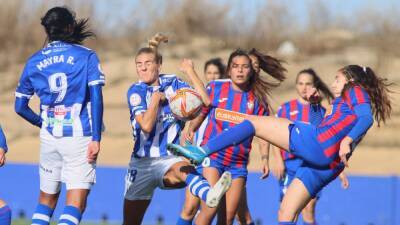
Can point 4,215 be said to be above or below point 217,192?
below

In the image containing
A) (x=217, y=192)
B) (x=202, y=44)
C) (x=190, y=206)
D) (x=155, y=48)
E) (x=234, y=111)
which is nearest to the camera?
(x=217, y=192)

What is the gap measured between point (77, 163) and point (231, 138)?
4.19 ft

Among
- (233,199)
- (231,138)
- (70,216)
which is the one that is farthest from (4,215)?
(233,199)

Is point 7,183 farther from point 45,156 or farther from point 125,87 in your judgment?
point 125,87

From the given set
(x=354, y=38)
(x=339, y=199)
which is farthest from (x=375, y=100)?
(x=354, y=38)

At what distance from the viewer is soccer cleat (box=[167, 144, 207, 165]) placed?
8.12 m

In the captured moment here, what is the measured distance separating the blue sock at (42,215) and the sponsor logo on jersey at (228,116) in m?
2.21

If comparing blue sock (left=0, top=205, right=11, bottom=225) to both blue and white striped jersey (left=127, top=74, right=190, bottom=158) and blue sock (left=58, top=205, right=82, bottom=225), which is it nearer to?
blue sock (left=58, top=205, right=82, bottom=225)

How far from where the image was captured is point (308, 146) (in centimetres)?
834

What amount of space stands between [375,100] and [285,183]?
3231 millimetres

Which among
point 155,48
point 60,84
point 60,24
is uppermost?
point 60,24

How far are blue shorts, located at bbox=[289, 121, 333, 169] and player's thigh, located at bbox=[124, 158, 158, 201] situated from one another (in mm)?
1280

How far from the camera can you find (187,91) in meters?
8.85

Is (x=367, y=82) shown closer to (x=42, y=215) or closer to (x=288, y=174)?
(x=42, y=215)
